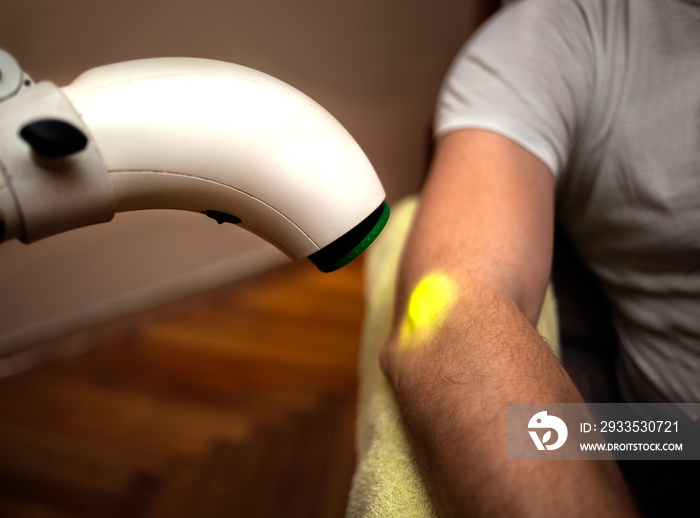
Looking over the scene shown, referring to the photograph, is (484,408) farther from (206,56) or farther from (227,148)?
(206,56)

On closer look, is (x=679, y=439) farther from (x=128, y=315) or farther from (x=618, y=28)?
(x=128, y=315)

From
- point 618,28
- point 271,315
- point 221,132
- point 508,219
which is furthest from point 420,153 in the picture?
point 221,132

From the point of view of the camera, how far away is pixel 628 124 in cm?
63

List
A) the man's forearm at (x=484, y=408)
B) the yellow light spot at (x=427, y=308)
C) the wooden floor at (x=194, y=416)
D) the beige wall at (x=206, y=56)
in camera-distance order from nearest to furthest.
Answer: the man's forearm at (x=484, y=408) → the yellow light spot at (x=427, y=308) → the beige wall at (x=206, y=56) → the wooden floor at (x=194, y=416)

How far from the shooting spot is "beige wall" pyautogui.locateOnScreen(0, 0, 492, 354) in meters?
0.90

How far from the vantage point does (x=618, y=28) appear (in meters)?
0.65

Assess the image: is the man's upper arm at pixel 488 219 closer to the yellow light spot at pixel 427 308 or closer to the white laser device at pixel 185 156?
the yellow light spot at pixel 427 308

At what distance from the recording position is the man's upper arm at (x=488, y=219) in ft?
1.81

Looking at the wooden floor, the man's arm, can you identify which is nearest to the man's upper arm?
the man's arm

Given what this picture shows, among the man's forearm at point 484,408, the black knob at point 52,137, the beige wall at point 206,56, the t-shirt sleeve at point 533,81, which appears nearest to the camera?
the black knob at point 52,137

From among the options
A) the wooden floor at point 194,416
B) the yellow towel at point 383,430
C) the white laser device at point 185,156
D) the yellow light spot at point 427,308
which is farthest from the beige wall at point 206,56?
the white laser device at point 185,156

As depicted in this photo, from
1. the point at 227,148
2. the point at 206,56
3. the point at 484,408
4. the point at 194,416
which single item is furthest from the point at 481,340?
the point at 194,416

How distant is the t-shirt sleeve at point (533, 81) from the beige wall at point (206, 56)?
0.31 metres

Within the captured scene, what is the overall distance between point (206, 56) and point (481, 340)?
2.75 feet
